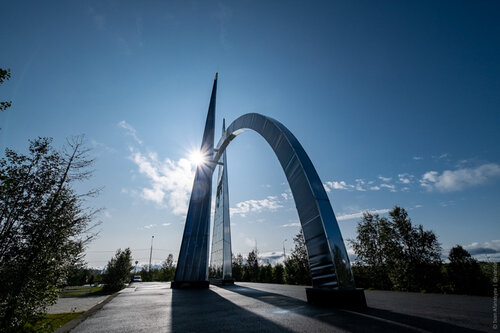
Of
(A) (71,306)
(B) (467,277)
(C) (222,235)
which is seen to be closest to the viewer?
(B) (467,277)

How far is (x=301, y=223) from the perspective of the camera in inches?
310

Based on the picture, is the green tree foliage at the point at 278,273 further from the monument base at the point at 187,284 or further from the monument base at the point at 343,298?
the monument base at the point at 343,298

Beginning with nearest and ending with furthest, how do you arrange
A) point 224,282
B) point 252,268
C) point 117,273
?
1. point 224,282
2. point 117,273
3. point 252,268

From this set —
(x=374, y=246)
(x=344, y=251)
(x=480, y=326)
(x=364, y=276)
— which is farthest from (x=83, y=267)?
(x=374, y=246)

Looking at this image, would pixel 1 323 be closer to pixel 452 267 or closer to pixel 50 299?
pixel 50 299

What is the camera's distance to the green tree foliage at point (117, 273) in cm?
2547

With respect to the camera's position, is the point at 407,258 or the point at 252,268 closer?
the point at 407,258

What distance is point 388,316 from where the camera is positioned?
14.6ft

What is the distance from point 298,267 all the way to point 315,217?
1814cm

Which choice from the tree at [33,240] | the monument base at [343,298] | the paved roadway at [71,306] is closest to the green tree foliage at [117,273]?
the paved roadway at [71,306]

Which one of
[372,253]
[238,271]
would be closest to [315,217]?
[372,253]

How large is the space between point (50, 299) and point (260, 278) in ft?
93.5

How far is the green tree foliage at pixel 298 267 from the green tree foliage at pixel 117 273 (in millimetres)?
19498

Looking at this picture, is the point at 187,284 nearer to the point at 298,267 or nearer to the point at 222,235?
the point at 222,235
